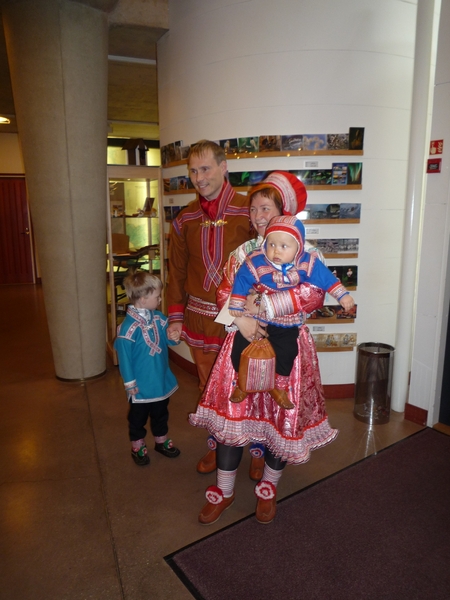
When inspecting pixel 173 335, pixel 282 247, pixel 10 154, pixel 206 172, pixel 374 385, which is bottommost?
pixel 374 385

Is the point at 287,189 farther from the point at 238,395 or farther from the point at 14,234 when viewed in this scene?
the point at 14,234

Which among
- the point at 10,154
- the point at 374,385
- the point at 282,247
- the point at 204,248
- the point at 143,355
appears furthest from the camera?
the point at 10,154

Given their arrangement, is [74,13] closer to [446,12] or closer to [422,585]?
[446,12]

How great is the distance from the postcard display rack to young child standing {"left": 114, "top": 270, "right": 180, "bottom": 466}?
4.54 feet

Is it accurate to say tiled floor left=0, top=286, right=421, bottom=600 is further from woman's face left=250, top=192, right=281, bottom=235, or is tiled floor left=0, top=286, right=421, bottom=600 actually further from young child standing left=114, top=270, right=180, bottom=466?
woman's face left=250, top=192, right=281, bottom=235

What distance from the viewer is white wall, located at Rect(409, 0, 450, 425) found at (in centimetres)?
280

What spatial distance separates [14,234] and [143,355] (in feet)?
27.0

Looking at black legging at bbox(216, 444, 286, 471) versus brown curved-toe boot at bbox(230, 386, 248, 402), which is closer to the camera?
brown curved-toe boot at bbox(230, 386, 248, 402)

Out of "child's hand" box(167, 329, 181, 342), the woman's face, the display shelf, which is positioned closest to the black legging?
"child's hand" box(167, 329, 181, 342)

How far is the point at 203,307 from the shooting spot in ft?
7.77

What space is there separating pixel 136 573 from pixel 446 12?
11.8 ft

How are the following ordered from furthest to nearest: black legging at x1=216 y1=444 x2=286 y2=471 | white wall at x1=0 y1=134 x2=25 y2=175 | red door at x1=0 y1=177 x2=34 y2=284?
red door at x1=0 y1=177 x2=34 y2=284
white wall at x1=0 y1=134 x2=25 y2=175
black legging at x1=216 y1=444 x2=286 y2=471

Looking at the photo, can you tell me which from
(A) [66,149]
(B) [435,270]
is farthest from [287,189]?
(A) [66,149]

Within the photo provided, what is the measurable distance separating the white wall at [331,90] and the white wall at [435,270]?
15.5 inches
